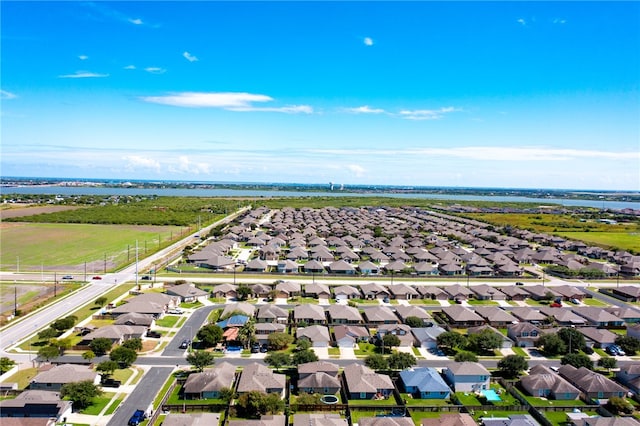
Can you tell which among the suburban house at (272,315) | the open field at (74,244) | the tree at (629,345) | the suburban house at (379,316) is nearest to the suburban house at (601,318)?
the tree at (629,345)

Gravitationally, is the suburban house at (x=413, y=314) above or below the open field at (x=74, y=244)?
below

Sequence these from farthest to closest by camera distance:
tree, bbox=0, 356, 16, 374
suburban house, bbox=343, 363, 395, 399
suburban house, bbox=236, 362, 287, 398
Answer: tree, bbox=0, 356, 16, 374 < suburban house, bbox=343, 363, 395, 399 < suburban house, bbox=236, 362, 287, 398

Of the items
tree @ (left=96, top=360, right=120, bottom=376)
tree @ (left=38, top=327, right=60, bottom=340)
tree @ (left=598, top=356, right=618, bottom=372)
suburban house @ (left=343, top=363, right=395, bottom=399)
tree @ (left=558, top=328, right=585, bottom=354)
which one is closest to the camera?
suburban house @ (left=343, top=363, right=395, bottom=399)

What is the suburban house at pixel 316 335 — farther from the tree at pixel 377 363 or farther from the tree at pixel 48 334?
the tree at pixel 48 334

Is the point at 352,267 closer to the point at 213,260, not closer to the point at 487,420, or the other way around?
the point at 213,260

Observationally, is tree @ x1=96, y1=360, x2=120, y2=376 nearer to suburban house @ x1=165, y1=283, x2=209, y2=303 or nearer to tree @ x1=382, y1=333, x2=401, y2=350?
suburban house @ x1=165, y1=283, x2=209, y2=303

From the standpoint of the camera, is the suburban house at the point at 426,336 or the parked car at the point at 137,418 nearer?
the parked car at the point at 137,418

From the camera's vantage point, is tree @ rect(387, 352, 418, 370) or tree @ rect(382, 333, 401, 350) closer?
tree @ rect(387, 352, 418, 370)

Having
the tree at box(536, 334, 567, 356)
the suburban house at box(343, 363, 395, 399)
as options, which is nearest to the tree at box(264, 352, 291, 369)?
the suburban house at box(343, 363, 395, 399)
